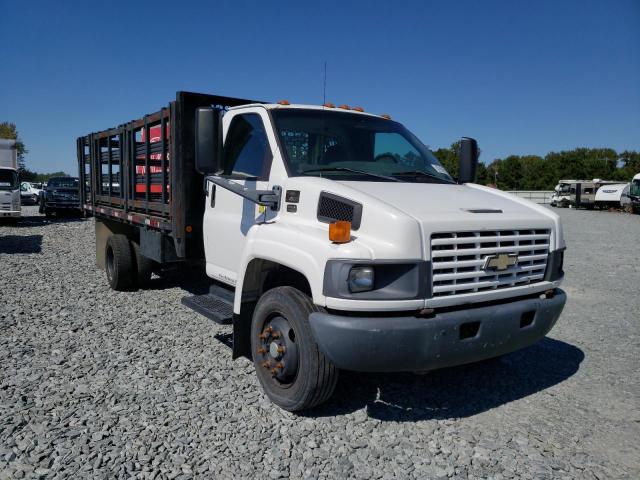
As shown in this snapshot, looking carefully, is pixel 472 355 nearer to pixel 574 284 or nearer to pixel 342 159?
pixel 342 159

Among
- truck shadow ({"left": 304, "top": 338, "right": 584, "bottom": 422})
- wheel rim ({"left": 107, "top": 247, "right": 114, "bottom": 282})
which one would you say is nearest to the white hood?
truck shadow ({"left": 304, "top": 338, "right": 584, "bottom": 422})

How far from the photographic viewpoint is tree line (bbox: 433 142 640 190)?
64.4 metres

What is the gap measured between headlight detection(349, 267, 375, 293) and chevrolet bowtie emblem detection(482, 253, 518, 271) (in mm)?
853

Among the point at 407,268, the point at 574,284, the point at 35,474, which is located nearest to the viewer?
the point at 35,474

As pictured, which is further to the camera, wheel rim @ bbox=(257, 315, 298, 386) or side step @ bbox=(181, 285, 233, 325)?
side step @ bbox=(181, 285, 233, 325)

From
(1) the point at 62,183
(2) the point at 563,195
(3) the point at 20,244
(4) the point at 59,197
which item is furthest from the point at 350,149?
(2) the point at 563,195

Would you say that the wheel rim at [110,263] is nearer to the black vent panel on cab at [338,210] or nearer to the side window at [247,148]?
the side window at [247,148]

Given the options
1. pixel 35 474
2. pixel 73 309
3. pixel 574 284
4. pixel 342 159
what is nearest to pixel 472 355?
pixel 342 159

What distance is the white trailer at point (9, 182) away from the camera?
60.5 feet

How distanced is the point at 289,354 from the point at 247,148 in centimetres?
196

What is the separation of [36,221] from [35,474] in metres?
21.1

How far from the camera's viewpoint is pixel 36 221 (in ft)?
69.8

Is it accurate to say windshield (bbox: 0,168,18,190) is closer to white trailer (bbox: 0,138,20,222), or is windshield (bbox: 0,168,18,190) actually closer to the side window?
white trailer (bbox: 0,138,20,222)

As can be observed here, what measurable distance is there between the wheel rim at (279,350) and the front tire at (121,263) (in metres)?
4.19
